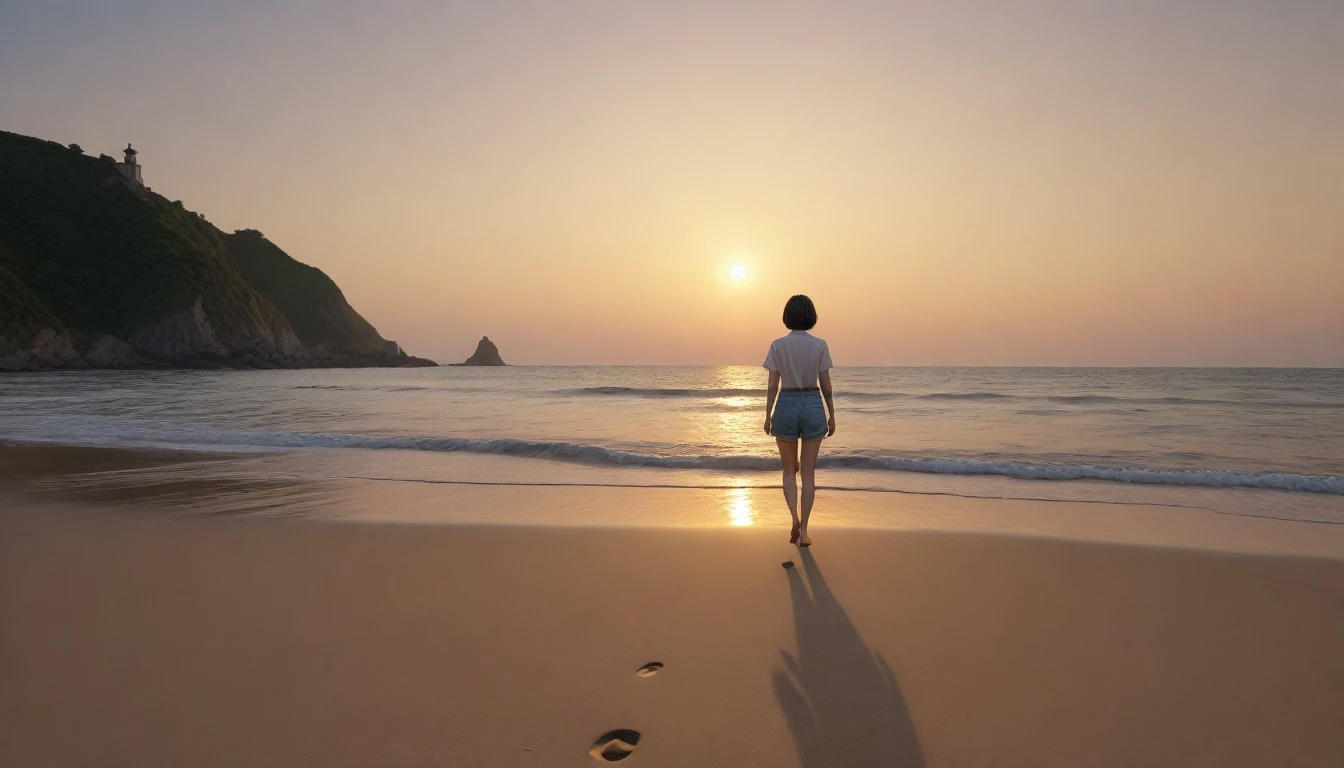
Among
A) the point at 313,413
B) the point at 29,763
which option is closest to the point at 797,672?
the point at 29,763

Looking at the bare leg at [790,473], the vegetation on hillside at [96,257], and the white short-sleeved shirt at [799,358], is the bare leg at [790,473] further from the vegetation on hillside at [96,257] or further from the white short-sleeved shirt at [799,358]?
the vegetation on hillside at [96,257]

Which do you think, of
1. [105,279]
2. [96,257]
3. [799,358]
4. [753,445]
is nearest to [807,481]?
[799,358]

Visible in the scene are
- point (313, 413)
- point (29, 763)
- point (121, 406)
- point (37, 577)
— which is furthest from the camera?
Answer: point (121, 406)

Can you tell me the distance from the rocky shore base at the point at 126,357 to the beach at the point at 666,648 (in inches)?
3133

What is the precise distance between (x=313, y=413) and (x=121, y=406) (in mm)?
8046

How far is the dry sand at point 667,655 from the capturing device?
2.74 meters

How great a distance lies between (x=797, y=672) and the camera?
338 centimetres

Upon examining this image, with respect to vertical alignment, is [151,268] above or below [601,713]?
above

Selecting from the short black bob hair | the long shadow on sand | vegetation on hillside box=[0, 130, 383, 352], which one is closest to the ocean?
the short black bob hair

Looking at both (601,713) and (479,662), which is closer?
(601,713)

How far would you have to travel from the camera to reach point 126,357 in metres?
73.1

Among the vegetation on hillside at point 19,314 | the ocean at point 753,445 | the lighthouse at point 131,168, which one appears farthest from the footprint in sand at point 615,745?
the lighthouse at point 131,168

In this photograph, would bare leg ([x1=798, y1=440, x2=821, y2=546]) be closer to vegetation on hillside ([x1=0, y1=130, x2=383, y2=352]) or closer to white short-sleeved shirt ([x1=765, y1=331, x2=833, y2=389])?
white short-sleeved shirt ([x1=765, y1=331, x2=833, y2=389])

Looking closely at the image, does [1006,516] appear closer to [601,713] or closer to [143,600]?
[601,713]
